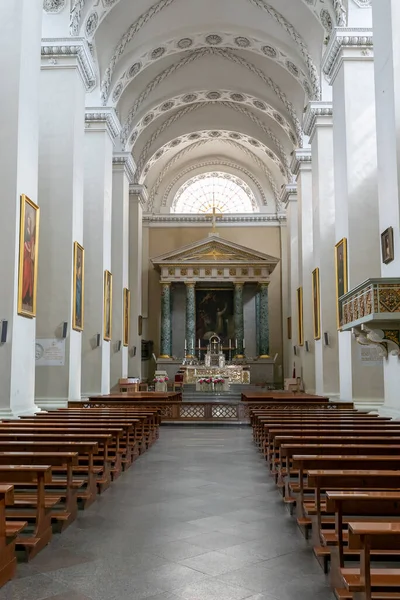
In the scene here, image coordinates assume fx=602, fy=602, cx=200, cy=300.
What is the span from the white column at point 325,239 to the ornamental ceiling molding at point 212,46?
1.79 metres

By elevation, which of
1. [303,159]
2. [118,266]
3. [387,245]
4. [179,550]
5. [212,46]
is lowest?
[179,550]

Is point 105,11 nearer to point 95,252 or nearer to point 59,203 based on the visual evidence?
point 59,203

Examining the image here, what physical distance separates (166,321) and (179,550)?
78.3ft

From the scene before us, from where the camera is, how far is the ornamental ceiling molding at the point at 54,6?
46.4 ft

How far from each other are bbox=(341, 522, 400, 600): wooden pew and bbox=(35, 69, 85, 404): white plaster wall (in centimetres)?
1047

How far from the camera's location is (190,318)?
28328 millimetres

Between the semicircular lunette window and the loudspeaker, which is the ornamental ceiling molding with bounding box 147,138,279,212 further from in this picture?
the loudspeaker

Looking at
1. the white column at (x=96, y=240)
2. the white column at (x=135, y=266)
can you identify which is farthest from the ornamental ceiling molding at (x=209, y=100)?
the white column at (x=96, y=240)

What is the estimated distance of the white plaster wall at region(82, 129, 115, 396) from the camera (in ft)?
54.2

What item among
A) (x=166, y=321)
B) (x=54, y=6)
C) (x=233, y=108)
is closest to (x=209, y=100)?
(x=233, y=108)

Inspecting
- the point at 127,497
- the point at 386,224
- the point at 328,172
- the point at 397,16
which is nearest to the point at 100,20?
the point at 328,172

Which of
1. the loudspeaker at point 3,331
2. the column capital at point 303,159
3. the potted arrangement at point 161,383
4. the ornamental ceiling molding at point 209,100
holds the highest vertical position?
the ornamental ceiling molding at point 209,100

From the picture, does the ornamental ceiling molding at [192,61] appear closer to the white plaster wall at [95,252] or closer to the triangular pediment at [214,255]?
the white plaster wall at [95,252]

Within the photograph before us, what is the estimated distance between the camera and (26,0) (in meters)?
10.1
